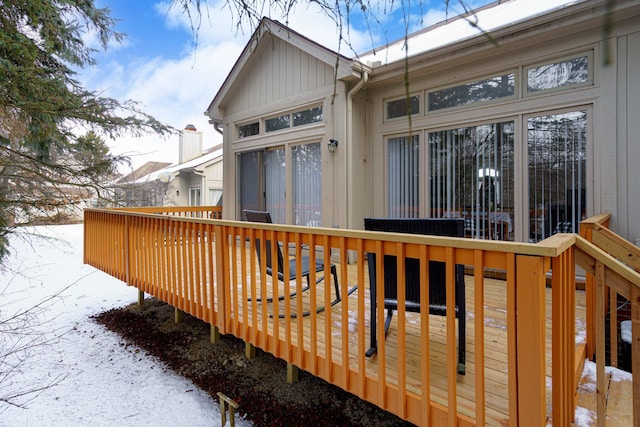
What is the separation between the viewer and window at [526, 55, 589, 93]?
3.77m

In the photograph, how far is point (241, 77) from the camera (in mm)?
7008

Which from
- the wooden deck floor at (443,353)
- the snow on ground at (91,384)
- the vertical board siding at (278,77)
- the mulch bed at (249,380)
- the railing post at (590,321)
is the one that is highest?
the vertical board siding at (278,77)

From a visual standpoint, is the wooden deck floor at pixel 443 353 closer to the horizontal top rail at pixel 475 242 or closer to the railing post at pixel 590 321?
the railing post at pixel 590 321

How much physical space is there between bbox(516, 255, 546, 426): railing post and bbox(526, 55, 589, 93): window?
3.56 metres

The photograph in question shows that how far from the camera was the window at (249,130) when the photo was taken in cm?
690

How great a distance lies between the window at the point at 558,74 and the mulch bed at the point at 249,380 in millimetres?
3942

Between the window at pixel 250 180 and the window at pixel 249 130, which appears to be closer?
the window at pixel 250 180

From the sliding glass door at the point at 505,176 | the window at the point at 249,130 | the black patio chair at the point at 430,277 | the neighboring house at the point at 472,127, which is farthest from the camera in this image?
the window at the point at 249,130

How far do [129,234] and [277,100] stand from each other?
3.42 metres

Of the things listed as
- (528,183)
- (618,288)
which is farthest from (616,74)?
(618,288)

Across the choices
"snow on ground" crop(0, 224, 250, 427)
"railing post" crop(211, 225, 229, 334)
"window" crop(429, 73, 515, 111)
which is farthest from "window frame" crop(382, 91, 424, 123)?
"snow on ground" crop(0, 224, 250, 427)

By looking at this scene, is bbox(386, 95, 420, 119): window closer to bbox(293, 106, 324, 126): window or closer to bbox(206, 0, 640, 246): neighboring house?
bbox(206, 0, 640, 246): neighboring house

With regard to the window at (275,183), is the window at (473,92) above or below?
above

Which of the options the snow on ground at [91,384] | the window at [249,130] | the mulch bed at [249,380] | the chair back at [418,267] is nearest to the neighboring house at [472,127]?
the window at [249,130]
